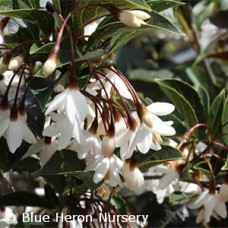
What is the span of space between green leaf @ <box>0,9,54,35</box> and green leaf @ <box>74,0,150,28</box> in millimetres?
70

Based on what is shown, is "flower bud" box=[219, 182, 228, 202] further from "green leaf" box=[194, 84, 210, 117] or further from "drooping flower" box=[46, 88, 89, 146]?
"drooping flower" box=[46, 88, 89, 146]

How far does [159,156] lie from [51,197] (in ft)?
1.16

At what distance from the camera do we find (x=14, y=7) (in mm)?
1396

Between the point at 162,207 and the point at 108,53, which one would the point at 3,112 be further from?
the point at 162,207

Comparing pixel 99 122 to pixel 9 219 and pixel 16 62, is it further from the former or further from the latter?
pixel 9 219

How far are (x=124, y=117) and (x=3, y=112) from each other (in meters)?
0.27

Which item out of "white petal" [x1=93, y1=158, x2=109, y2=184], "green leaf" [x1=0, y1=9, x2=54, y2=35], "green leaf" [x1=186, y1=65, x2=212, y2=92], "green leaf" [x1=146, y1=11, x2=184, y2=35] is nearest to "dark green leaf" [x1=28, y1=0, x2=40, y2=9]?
"green leaf" [x1=0, y1=9, x2=54, y2=35]

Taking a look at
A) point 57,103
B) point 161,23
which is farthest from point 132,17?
point 57,103

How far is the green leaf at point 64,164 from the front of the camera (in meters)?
1.36

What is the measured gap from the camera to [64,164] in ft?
4.55

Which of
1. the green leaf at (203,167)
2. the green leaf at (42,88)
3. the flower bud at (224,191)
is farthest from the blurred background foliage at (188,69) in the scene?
the green leaf at (42,88)

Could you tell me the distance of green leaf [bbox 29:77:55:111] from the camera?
1.25 metres

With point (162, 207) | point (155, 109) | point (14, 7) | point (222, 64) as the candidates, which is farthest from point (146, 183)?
point (222, 64)

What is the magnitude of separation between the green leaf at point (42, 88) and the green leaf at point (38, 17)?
0.13 metres
